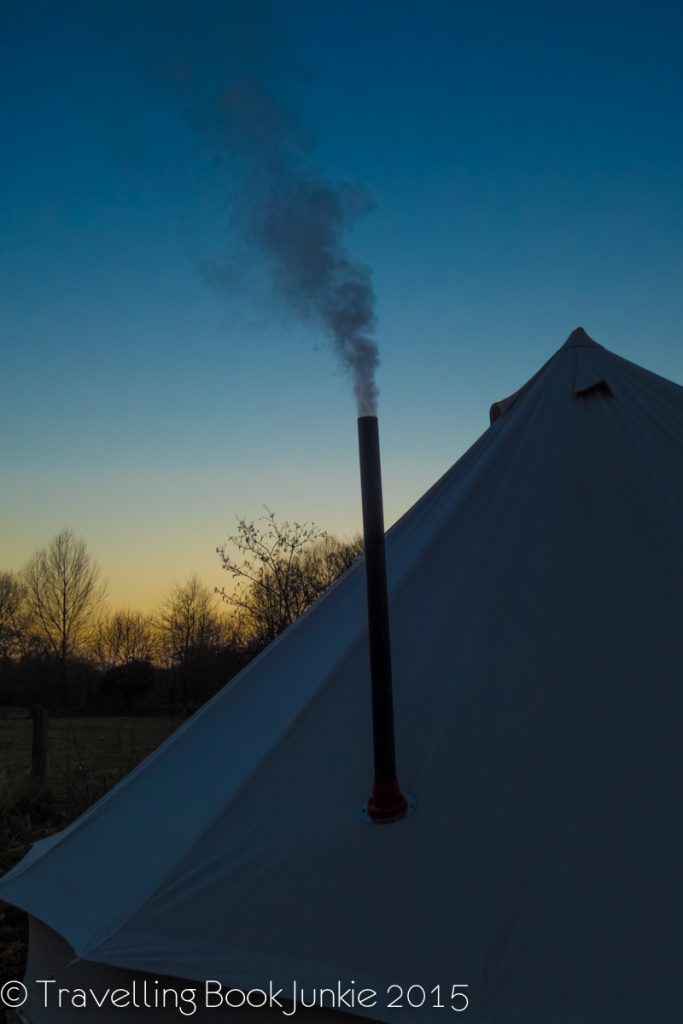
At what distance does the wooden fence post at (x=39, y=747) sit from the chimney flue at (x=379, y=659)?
5946mm

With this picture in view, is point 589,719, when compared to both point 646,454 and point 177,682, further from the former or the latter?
point 177,682

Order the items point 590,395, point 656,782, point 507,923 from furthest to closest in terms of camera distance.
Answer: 1. point 590,395
2. point 656,782
3. point 507,923

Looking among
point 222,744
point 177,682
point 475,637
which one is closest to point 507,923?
point 475,637

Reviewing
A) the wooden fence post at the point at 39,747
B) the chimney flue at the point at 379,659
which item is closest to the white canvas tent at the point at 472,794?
the chimney flue at the point at 379,659

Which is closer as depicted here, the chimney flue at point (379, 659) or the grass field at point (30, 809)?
the chimney flue at point (379, 659)

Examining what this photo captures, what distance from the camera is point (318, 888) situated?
187 cm

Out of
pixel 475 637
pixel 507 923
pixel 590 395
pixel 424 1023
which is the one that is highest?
pixel 590 395

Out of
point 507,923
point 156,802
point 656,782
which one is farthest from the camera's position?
point 156,802

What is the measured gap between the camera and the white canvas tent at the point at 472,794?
5.38 feet

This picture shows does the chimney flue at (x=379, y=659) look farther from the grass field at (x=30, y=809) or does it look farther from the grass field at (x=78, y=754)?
the grass field at (x=78, y=754)

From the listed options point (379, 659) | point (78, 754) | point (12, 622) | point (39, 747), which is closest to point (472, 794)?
point (379, 659)

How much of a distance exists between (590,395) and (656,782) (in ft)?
5.56

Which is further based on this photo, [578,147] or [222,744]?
[578,147]

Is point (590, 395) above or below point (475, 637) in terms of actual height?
above
